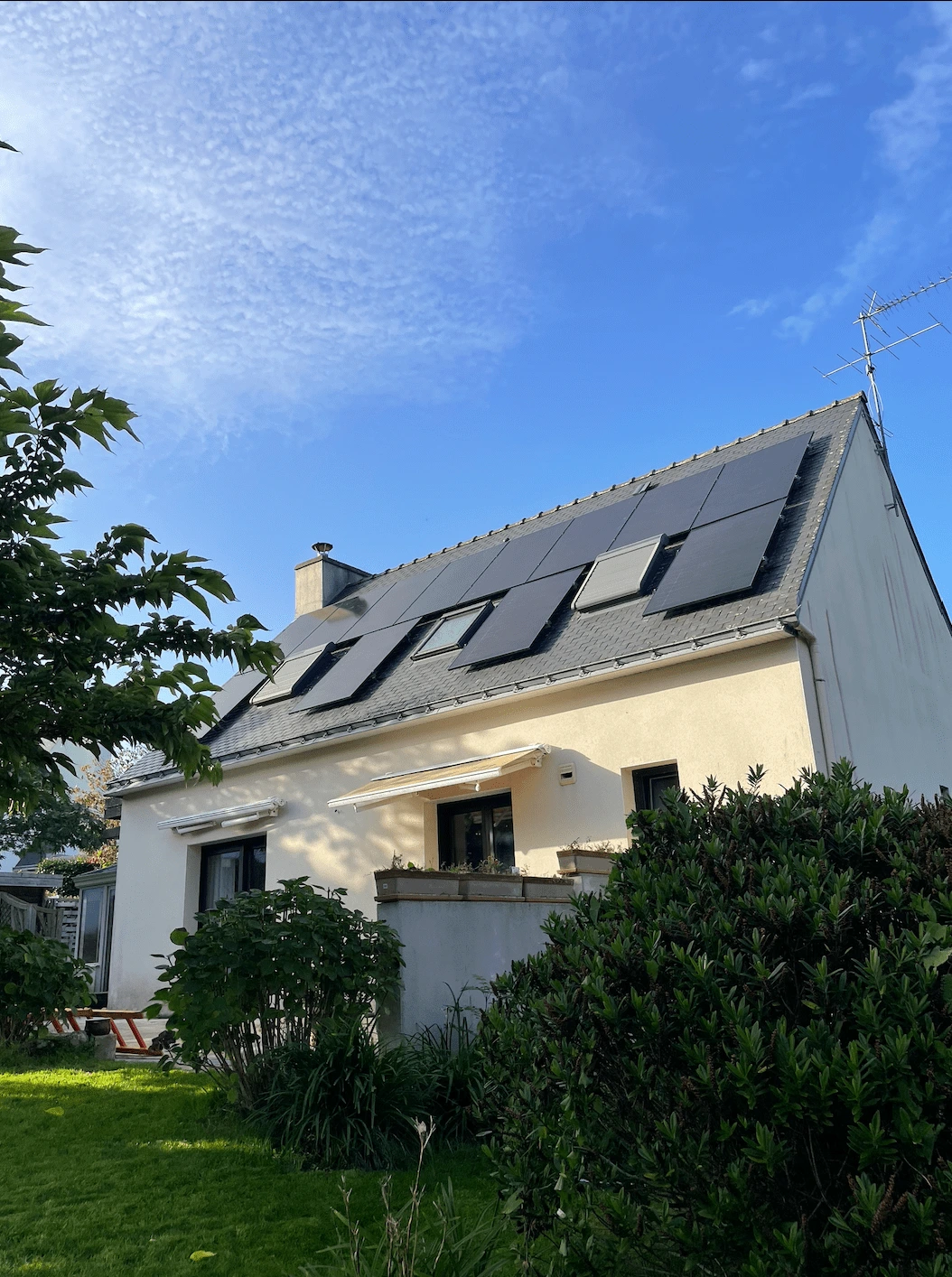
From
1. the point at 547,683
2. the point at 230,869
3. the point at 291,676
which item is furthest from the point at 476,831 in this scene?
the point at 291,676

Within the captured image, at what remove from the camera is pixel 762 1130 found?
2713 mm

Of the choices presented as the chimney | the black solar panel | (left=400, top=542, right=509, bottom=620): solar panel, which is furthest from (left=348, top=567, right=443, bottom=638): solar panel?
the black solar panel

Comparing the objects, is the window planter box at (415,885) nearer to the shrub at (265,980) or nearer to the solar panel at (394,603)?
the shrub at (265,980)

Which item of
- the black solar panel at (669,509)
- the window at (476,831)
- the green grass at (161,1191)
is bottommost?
the green grass at (161,1191)

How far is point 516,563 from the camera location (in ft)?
51.9

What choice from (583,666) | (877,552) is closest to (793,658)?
(583,666)

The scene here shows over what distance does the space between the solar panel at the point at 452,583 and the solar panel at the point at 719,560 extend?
14.7ft

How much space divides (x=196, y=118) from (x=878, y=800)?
8070 mm

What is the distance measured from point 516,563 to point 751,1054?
43.7 ft

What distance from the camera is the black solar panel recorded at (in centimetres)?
1377

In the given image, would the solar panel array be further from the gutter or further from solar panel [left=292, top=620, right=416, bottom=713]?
the gutter

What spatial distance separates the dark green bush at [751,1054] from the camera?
2.64 metres

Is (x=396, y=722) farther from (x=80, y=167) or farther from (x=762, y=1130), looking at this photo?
(x=762, y=1130)

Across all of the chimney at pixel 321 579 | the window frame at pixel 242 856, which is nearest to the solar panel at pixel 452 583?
the chimney at pixel 321 579
